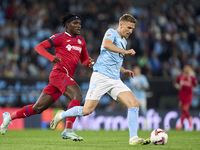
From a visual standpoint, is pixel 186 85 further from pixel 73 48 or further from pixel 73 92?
pixel 73 92

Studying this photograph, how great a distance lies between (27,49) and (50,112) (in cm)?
352

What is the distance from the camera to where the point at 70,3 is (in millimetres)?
19328

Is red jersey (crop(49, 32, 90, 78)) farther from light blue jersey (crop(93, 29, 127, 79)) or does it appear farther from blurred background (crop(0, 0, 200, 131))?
blurred background (crop(0, 0, 200, 131))

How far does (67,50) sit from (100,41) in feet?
34.7

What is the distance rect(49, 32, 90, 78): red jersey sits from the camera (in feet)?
25.5

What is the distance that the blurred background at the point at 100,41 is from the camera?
14.7 metres

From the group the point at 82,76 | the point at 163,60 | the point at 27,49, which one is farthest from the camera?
the point at 163,60

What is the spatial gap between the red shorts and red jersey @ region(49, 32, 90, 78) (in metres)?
0.14

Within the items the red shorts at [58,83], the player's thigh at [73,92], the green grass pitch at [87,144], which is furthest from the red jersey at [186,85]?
the player's thigh at [73,92]

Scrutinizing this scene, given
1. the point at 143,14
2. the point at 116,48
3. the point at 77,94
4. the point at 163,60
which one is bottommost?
the point at 77,94

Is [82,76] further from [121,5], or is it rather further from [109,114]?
[121,5]

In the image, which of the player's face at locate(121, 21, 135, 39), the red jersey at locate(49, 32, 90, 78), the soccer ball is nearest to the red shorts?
the red jersey at locate(49, 32, 90, 78)

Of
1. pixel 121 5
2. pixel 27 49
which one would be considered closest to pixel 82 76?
pixel 27 49

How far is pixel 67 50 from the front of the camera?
7.87 metres
